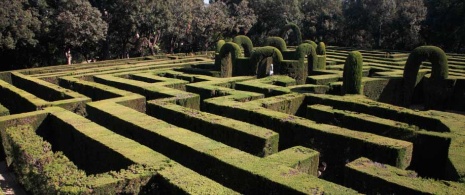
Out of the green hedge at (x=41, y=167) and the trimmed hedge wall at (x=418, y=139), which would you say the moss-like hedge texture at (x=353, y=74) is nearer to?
the trimmed hedge wall at (x=418, y=139)

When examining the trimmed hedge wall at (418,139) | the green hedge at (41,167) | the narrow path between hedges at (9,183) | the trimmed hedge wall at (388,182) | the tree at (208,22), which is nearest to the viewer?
the trimmed hedge wall at (388,182)

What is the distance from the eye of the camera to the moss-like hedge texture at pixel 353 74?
17.7 meters

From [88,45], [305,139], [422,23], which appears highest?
[422,23]

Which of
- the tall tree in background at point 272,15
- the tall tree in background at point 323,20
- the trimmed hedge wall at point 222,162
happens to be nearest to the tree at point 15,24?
the trimmed hedge wall at point 222,162

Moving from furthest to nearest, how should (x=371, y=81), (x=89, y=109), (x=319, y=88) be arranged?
(x=371, y=81) → (x=319, y=88) → (x=89, y=109)

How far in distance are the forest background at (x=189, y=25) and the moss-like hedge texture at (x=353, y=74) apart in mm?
25316

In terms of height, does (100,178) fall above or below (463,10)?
below

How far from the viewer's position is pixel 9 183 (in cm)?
1298

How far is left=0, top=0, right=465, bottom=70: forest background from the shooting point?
33.3 metres

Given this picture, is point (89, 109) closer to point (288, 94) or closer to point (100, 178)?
point (100, 178)

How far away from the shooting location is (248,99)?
16766mm

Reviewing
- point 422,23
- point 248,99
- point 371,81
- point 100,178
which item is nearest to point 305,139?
point 248,99

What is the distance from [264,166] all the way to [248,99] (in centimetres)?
803

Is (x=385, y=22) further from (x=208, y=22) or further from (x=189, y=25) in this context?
(x=189, y=25)
